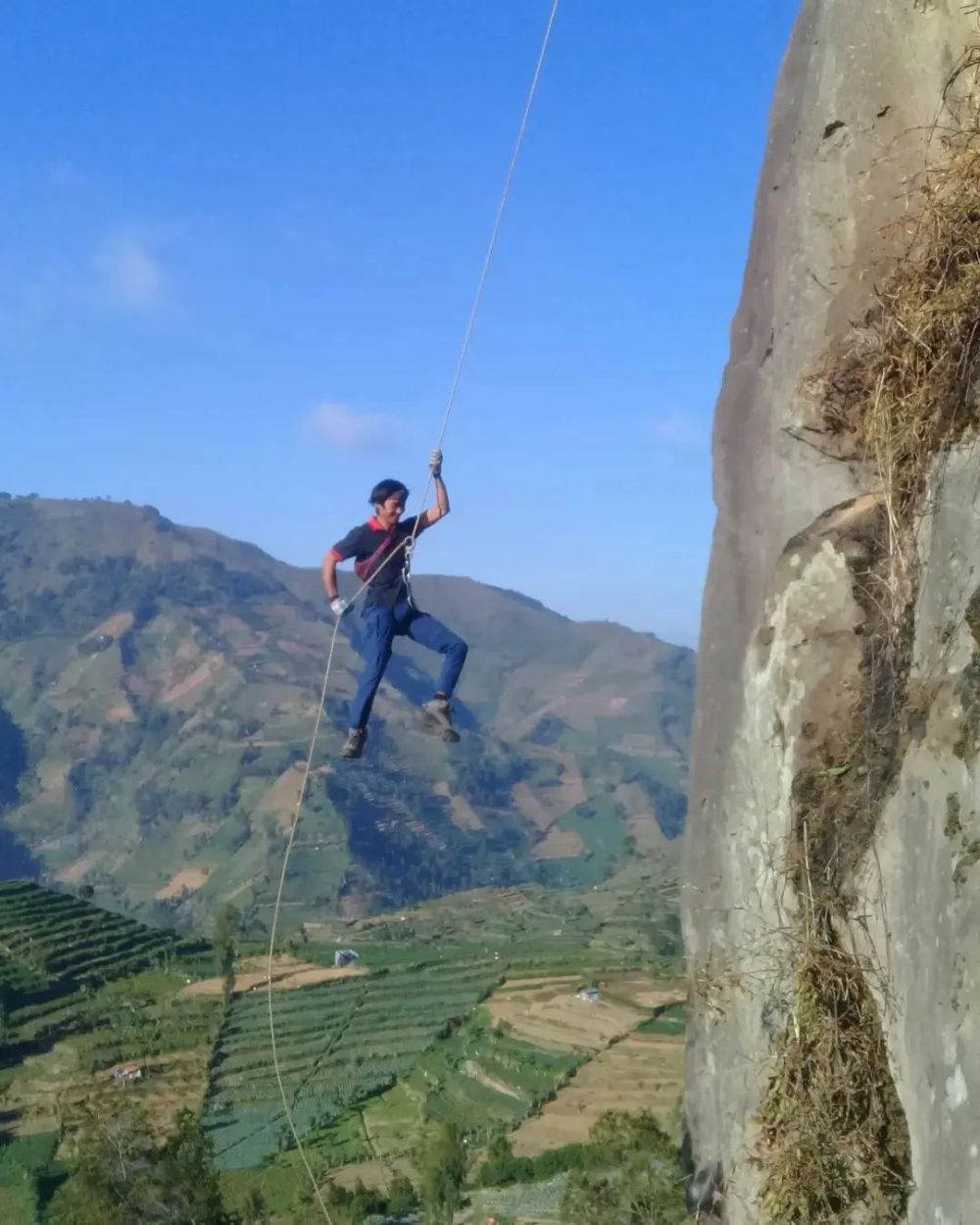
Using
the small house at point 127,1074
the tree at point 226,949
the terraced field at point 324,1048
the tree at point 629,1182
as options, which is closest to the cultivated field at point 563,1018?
the terraced field at point 324,1048

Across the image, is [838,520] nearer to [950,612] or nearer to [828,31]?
[950,612]

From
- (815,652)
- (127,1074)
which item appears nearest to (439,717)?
(815,652)

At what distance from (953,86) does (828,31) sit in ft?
2.79

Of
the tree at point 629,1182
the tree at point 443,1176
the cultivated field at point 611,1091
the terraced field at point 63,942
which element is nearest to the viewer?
the tree at point 629,1182

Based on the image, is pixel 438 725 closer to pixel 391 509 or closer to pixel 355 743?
pixel 355 743

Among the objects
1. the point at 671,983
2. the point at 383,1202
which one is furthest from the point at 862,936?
the point at 671,983

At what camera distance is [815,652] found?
229 inches

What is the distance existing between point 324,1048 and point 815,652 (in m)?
72.5

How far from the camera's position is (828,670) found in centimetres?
575

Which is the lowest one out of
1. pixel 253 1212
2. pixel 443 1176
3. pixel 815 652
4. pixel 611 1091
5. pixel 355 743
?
pixel 253 1212

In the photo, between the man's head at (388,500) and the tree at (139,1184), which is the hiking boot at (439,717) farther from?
the tree at (139,1184)

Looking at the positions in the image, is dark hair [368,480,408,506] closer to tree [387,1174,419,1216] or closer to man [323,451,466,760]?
man [323,451,466,760]

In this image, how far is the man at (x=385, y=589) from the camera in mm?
9656

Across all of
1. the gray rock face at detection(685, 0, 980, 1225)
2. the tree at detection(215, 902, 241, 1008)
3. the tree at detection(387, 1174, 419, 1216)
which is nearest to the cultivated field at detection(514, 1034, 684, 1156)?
the tree at detection(387, 1174, 419, 1216)
